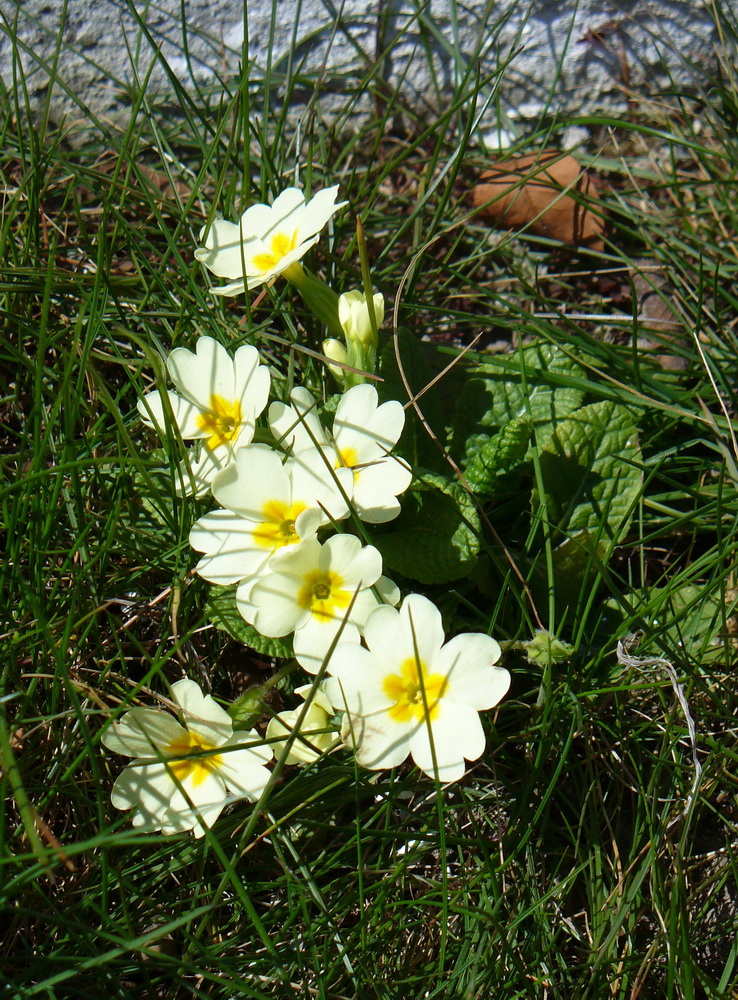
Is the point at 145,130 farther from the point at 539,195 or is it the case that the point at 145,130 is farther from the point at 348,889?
the point at 348,889

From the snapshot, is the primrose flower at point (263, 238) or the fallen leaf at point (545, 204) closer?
the primrose flower at point (263, 238)

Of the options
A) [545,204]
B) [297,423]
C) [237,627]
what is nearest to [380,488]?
[297,423]

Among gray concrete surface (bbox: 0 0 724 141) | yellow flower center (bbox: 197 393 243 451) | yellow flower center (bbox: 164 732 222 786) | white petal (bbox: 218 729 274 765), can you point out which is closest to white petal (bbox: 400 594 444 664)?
white petal (bbox: 218 729 274 765)

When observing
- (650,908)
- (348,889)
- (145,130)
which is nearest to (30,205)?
(145,130)

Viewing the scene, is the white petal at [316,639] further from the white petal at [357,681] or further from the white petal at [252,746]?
the white petal at [252,746]

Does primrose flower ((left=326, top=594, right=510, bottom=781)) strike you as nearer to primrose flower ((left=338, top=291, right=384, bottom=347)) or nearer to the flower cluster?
the flower cluster

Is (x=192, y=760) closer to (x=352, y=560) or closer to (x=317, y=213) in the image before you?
(x=352, y=560)

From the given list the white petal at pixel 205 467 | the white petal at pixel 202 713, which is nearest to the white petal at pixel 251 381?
the white petal at pixel 205 467
